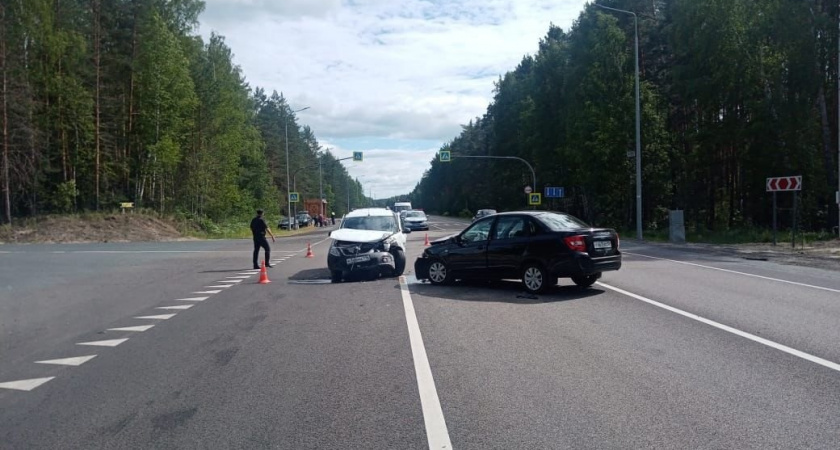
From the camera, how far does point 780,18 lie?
108 feet

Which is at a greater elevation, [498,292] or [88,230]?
[88,230]

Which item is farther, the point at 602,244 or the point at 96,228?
the point at 96,228

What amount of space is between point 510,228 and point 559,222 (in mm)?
998

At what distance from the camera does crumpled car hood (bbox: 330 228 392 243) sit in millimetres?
15891

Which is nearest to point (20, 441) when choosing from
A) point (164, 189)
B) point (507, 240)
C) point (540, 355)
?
point (540, 355)

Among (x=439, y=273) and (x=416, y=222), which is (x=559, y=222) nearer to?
(x=439, y=273)

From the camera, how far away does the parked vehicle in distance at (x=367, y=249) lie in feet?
51.2

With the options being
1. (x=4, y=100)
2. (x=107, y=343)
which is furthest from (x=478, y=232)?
(x=4, y=100)

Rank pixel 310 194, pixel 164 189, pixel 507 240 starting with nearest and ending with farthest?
1. pixel 507 240
2. pixel 164 189
3. pixel 310 194

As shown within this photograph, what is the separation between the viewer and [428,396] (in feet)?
19.0

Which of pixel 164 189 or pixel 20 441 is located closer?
pixel 20 441

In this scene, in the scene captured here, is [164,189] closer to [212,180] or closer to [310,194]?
[212,180]

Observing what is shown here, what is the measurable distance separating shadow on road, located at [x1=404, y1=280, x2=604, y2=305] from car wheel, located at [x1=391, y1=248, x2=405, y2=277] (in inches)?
64.3

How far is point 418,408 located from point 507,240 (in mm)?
7913
